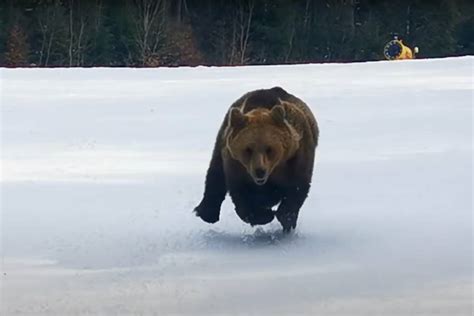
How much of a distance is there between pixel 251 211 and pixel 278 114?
1.54 feet

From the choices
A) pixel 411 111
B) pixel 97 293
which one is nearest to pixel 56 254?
pixel 97 293

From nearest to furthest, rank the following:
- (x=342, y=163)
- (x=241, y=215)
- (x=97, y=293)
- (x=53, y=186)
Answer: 1. (x=97, y=293)
2. (x=241, y=215)
3. (x=53, y=186)
4. (x=342, y=163)

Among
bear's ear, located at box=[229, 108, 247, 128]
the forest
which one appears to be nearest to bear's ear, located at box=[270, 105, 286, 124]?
bear's ear, located at box=[229, 108, 247, 128]

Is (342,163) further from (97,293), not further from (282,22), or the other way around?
(282,22)

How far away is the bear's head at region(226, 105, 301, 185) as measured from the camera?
5.70m

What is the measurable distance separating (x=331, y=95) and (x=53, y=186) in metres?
5.96

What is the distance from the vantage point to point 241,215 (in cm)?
584

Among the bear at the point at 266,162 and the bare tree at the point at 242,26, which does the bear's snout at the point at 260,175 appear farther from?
the bare tree at the point at 242,26

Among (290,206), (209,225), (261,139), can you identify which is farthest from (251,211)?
(209,225)

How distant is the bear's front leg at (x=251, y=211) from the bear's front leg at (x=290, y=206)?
62 millimetres

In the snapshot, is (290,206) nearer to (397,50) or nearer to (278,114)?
(278,114)

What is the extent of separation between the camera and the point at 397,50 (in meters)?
19.7

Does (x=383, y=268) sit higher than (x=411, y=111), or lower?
higher

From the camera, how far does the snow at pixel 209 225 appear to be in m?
4.81
